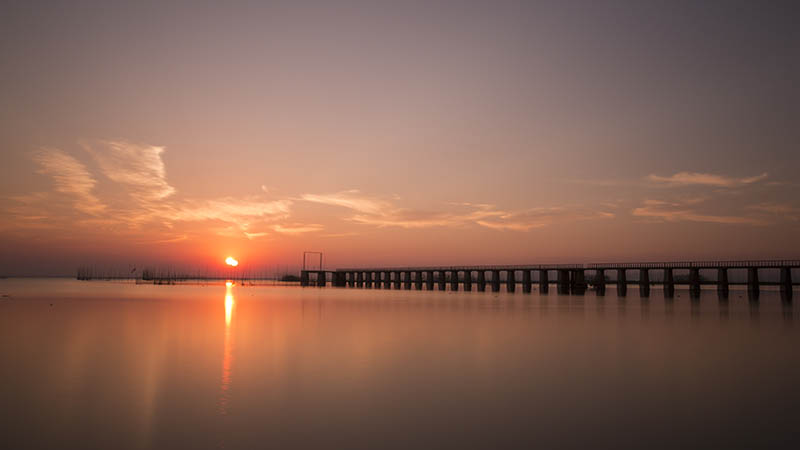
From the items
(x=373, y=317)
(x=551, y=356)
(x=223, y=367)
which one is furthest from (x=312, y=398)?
(x=373, y=317)

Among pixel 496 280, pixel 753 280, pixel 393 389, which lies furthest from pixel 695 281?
pixel 393 389

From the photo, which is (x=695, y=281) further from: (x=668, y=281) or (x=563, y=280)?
(x=563, y=280)

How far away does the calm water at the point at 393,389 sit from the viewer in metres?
9.48

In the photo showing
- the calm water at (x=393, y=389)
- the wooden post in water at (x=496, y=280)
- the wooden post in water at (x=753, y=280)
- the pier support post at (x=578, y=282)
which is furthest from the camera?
the wooden post in water at (x=496, y=280)

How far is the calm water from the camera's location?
31.1ft

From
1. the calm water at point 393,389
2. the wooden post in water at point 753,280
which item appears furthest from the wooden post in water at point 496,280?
the calm water at point 393,389

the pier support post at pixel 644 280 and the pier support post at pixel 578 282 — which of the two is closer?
the pier support post at pixel 644 280

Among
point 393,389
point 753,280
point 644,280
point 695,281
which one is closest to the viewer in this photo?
point 393,389

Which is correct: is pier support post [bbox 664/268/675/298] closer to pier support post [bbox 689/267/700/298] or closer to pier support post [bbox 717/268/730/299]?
pier support post [bbox 689/267/700/298]

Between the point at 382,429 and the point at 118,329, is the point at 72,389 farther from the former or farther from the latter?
the point at 118,329

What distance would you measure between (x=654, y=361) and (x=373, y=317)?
19.9m

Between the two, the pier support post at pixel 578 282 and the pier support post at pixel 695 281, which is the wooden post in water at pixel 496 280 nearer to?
the pier support post at pixel 578 282

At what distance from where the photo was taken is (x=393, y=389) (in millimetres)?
13273

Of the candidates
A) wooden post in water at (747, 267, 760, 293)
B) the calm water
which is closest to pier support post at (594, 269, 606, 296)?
wooden post in water at (747, 267, 760, 293)
